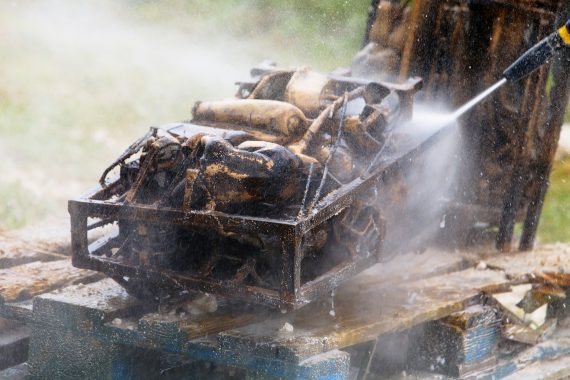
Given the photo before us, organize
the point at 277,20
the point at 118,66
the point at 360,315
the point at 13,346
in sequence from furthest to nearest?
the point at 277,20
the point at 118,66
the point at 13,346
the point at 360,315

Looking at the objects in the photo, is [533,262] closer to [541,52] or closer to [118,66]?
[541,52]

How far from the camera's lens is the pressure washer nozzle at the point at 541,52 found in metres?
4.91

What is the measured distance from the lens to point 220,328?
13.4 feet

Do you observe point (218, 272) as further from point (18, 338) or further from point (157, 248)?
point (18, 338)

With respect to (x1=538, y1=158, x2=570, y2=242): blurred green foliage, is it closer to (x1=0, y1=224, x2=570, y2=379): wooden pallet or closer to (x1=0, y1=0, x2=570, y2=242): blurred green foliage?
(x1=0, y1=0, x2=570, y2=242): blurred green foliage

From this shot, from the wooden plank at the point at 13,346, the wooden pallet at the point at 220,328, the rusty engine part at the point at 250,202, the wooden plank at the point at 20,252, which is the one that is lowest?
the wooden plank at the point at 13,346

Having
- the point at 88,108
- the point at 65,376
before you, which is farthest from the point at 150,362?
the point at 88,108

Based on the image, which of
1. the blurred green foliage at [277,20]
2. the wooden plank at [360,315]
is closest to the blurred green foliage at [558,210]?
the blurred green foliage at [277,20]

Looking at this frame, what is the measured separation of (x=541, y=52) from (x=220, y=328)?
278 centimetres

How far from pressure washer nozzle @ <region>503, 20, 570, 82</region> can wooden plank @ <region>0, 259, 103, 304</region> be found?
3.06 m

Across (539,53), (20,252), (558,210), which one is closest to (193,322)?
(20,252)

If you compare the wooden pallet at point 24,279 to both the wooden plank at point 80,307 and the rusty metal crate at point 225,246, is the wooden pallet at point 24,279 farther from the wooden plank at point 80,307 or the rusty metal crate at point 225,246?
the rusty metal crate at point 225,246

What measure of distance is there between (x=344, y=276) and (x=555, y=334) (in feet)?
7.99

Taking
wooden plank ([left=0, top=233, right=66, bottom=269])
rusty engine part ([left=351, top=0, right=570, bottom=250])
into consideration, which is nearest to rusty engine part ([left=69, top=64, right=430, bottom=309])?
wooden plank ([left=0, top=233, right=66, bottom=269])
